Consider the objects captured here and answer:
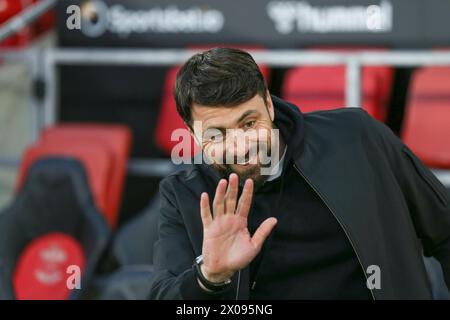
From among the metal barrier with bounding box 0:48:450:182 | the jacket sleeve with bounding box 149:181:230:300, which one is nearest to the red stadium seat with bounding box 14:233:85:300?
the metal barrier with bounding box 0:48:450:182

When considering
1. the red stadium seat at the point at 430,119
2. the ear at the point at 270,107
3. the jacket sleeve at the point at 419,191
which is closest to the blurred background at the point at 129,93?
the red stadium seat at the point at 430,119

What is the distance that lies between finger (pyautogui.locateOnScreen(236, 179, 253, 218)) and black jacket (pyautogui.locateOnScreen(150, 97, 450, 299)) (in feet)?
0.55

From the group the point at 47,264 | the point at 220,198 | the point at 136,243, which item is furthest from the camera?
the point at 47,264

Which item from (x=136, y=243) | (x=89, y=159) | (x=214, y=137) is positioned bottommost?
(x=136, y=243)

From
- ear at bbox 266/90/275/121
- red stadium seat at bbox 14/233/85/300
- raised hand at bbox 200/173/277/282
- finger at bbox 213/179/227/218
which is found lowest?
red stadium seat at bbox 14/233/85/300

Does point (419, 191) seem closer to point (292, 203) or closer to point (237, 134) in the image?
point (292, 203)

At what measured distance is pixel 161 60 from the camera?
484 centimetres

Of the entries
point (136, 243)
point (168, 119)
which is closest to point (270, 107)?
point (136, 243)

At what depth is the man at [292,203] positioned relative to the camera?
2.06 meters

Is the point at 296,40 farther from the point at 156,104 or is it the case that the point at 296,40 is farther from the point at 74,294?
the point at 74,294

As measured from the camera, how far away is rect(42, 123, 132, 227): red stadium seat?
460 centimetres

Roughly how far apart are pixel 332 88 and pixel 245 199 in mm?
2662

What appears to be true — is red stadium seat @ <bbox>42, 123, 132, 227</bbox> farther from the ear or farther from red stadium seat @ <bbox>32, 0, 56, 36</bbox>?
the ear
